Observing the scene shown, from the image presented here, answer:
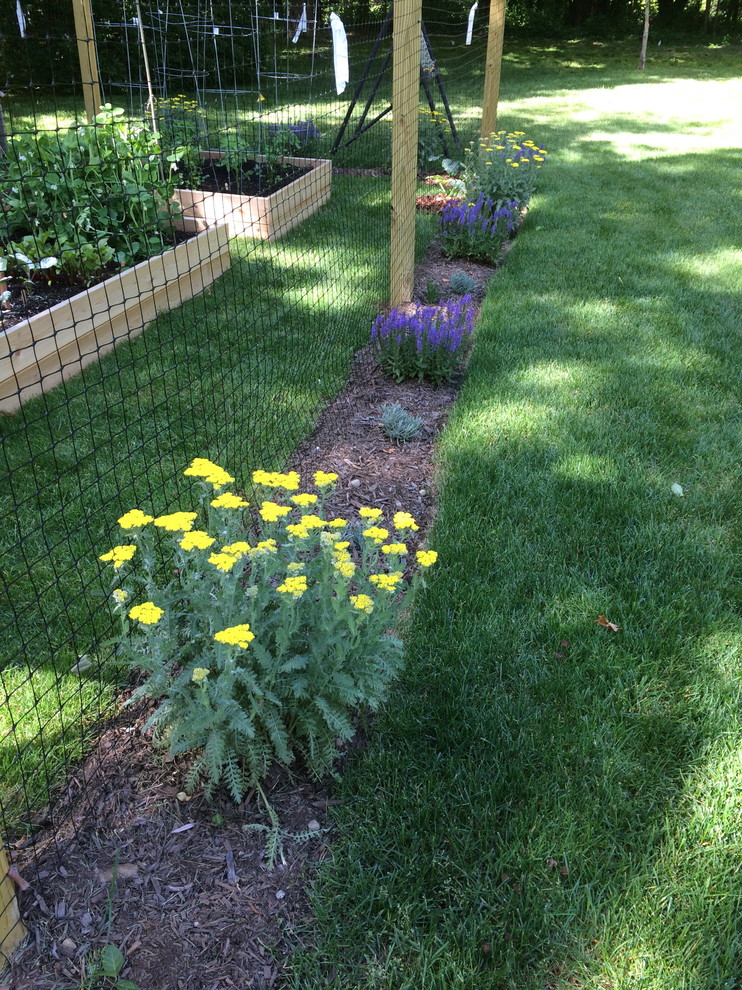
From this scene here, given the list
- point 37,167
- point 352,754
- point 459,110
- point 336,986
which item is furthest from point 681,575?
point 459,110

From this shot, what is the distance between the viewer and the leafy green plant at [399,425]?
11.8ft

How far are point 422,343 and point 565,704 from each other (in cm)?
234

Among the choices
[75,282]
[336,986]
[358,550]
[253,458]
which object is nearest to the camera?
[336,986]

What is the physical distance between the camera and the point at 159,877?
5.71ft

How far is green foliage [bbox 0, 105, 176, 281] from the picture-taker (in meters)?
4.28

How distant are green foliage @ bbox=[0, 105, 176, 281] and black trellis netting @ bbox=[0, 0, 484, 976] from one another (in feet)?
0.06

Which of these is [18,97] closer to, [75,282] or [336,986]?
[75,282]

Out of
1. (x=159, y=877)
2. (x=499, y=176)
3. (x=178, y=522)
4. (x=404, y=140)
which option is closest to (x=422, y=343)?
(x=404, y=140)

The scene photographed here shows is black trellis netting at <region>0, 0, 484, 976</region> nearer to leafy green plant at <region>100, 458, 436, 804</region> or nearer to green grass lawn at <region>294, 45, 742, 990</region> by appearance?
leafy green plant at <region>100, 458, 436, 804</region>

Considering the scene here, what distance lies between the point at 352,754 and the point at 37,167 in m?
4.09

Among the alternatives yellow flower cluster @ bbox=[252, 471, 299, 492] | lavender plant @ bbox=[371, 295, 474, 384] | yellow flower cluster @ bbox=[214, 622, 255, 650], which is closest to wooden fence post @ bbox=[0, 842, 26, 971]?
yellow flower cluster @ bbox=[214, 622, 255, 650]

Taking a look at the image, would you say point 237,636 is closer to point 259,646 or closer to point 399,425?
point 259,646

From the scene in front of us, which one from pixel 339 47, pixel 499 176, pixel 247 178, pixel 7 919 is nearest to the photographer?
pixel 7 919

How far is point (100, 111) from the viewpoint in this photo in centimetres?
507
